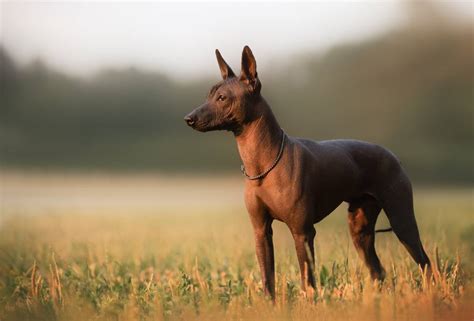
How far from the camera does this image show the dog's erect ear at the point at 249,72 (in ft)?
23.3

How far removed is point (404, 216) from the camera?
27.5 feet

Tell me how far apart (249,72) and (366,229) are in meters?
2.75

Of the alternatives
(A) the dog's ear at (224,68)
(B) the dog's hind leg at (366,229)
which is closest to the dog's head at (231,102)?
(A) the dog's ear at (224,68)

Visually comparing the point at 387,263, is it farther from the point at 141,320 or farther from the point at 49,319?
the point at 49,319

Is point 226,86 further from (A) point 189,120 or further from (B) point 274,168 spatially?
(B) point 274,168

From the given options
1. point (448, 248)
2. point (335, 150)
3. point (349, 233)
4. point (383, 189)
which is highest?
point (335, 150)

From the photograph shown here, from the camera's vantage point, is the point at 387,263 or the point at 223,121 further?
the point at 387,263

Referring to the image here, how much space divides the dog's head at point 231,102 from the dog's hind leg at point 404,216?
222 centimetres

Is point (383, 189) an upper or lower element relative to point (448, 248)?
upper

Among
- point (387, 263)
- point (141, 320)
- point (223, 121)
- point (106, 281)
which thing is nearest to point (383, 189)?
point (387, 263)

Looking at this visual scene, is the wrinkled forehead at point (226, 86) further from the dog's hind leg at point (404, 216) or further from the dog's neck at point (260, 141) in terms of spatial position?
the dog's hind leg at point (404, 216)

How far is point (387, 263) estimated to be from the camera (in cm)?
934

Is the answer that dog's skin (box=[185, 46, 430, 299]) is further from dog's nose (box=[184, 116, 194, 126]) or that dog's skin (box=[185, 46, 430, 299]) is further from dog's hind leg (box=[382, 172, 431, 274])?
dog's hind leg (box=[382, 172, 431, 274])

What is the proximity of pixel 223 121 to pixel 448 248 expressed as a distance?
4726 mm
